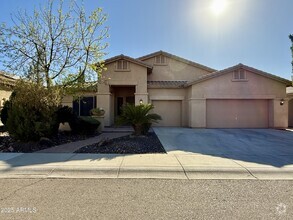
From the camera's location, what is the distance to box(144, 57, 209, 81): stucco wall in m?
20.3

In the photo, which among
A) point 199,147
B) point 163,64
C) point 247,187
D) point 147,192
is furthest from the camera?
point 163,64

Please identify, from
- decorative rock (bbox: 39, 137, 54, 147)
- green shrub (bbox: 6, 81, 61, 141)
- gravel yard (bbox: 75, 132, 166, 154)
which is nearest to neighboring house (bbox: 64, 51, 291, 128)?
green shrub (bbox: 6, 81, 61, 141)

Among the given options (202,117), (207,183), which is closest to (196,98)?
(202,117)

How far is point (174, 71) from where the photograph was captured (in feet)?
67.4

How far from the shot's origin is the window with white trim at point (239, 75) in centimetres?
1609

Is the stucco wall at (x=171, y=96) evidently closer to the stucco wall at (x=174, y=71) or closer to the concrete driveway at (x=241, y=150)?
the stucco wall at (x=174, y=71)

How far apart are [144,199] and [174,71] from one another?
1739 cm

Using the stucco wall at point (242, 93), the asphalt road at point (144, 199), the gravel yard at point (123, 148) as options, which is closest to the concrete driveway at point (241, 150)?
the gravel yard at point (123, 148)

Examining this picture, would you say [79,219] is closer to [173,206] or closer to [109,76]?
[173,206]

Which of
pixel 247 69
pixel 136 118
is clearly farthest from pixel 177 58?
pixel 136 118

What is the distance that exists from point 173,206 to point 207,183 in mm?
1545

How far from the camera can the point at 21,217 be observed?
11.5 ft

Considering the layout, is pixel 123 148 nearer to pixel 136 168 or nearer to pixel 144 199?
pixel 136 168

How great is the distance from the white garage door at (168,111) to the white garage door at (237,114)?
2499mm
